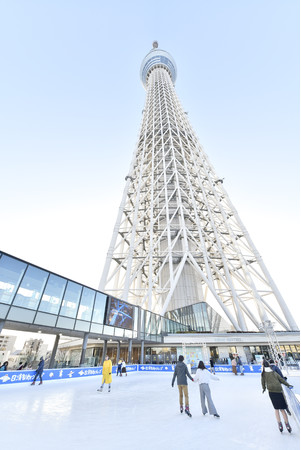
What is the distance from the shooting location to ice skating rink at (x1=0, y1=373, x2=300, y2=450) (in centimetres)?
384

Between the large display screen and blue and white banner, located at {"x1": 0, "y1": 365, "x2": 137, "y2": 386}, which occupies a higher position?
the large display screen

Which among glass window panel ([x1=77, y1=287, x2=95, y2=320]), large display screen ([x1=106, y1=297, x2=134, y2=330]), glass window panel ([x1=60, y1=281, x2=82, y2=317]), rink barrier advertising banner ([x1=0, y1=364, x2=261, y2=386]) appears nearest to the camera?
rink barrier advertising banner ([x1=0, y1=364, x2=261, y2=386])

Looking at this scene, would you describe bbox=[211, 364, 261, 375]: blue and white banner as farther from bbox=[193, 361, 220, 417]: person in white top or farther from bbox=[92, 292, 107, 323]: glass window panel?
bbox=[193, 361, 220, 417]: person in white top

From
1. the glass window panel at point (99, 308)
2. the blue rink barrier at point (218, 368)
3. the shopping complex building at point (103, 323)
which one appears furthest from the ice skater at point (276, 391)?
the blue rink barrier at point (218, 368)

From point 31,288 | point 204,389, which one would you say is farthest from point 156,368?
point 204,389

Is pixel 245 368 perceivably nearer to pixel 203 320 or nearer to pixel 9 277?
pixel 203 320

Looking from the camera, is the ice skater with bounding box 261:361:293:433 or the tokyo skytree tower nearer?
the ice skater with bounding box 261:361:293:433

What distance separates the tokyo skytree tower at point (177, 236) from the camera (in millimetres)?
29688

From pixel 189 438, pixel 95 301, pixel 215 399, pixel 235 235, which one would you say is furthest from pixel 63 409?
pixel 235 235

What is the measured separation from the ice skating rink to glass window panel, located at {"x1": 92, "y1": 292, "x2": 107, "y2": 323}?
398 inches

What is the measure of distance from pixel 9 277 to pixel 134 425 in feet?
36.2

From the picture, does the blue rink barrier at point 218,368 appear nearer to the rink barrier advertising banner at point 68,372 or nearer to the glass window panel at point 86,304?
the rink barrier advertising banner at point 68,372

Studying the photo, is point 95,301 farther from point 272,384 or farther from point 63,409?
point 272,384

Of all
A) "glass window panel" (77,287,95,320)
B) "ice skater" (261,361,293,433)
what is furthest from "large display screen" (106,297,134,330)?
"ice skater" (261,361,293,433)
